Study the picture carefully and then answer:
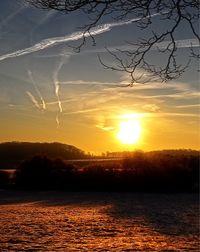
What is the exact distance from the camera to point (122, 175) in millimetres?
33094

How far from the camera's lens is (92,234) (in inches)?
468

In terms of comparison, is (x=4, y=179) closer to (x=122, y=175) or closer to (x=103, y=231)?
(x=122, y=175)

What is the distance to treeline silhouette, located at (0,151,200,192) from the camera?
105 ft

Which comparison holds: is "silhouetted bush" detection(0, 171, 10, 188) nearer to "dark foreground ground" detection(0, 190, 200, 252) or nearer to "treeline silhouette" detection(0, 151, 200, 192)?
"treeline silhouette" detection(0, 151, 200, 192)

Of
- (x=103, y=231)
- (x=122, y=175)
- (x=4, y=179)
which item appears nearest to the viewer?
(x=103, y=231)

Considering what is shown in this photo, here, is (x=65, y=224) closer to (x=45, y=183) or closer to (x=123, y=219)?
(x=123, y=219)

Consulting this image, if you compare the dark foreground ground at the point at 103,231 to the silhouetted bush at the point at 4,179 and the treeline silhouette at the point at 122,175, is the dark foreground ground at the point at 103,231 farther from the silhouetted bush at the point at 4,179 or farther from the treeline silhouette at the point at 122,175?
the silhouetted bush at the point at 4,179

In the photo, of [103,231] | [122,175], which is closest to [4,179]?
[122,175]

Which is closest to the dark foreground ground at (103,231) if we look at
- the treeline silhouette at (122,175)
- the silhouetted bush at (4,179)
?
the treeline silhouette at (122,175)

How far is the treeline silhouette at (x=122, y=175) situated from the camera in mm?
32000

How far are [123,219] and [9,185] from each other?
2282 cm

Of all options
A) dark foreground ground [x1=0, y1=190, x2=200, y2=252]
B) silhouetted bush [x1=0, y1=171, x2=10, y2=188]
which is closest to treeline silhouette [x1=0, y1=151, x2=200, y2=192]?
silhouetted bush [x1=0, y1=171, x2=10, y2=188]

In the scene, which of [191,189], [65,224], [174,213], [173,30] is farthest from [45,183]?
[173,30]

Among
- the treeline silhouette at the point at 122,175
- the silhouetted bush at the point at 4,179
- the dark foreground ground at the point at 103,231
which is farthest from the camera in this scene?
the silhouetted bush at the point at 4,179
